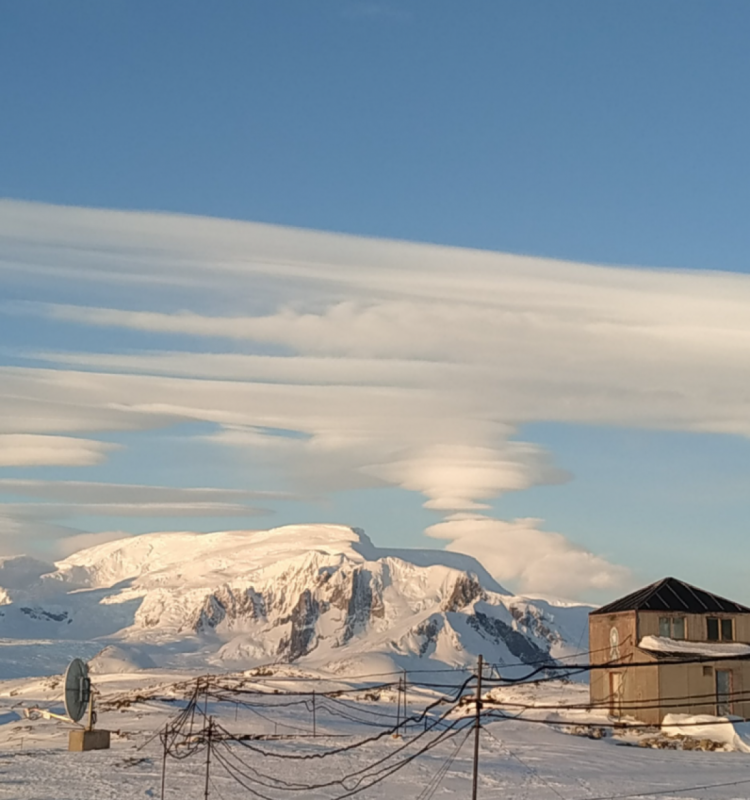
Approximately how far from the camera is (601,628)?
87062 millimetres

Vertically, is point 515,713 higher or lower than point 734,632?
lower

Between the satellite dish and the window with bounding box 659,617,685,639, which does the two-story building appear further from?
the satellite dish

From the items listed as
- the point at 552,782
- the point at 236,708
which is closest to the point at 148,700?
the point at 236,708

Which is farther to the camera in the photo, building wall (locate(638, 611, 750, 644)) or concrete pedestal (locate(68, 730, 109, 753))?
building wall (locate(638, 611, 750, 644))

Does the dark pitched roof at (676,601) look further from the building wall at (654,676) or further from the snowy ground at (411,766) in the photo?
the snowy ground at (411,766)

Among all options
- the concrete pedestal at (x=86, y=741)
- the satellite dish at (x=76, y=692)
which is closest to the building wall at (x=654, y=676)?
the satellite dish at (x=76, y=692)

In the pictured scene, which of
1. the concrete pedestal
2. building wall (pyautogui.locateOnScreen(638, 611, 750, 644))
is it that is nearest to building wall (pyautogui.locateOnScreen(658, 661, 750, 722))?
building wall (pyautogui.locateOnScreen(638, 611, 750, 644))

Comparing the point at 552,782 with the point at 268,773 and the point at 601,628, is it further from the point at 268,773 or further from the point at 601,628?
the point at 601,628

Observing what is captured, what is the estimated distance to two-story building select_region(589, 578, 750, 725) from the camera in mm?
77312

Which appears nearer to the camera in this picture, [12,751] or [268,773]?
[268,773]

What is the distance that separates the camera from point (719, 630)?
8281 cm

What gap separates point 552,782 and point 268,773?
13326 millimetres

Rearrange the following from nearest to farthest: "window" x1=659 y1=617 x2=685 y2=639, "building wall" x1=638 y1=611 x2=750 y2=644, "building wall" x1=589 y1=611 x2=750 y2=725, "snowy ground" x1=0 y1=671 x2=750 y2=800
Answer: "snowy ground" x1=0 y1=671 x2=750 y2=800 → "building wall" x1=589 y1=611 x2=750 y2=725 → "building wall" x1=638 y1=611 x2=750 y2=644 → "window" x1=659 y1=617 x2=685 y2=639

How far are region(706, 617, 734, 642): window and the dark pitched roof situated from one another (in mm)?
656
